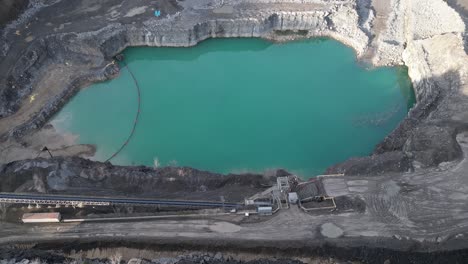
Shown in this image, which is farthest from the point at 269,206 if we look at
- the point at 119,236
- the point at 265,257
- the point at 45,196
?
the point at 45,196

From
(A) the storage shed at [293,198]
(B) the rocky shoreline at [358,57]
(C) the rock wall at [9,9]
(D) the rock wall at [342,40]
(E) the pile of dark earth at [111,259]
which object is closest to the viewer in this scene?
(E) the pile of dark earth at [111,259]

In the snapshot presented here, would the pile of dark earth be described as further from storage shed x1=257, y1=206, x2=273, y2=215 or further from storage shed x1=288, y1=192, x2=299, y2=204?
storage shed x1=288, y1=192, x2=299, y2=204

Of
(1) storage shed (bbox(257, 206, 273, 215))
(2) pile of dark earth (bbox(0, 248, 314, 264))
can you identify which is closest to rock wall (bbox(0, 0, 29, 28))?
(2) pile of dark earth (bbox(0, 248, 314, 264))

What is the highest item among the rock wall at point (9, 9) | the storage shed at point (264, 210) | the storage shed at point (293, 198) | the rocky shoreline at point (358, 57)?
the rock wall at point (9, 9)

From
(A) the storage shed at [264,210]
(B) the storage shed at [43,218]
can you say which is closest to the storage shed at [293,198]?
(A) the storage shed at [264,210]

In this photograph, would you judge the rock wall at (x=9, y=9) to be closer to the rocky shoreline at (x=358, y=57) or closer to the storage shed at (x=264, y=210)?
the rocky shoreline at (x=358, y=57)

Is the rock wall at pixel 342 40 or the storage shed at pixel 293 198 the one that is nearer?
the storage shed at pixel 293 198

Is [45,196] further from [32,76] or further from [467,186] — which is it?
[467,186]

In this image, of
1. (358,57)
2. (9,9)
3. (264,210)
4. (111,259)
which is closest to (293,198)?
(264,210)
